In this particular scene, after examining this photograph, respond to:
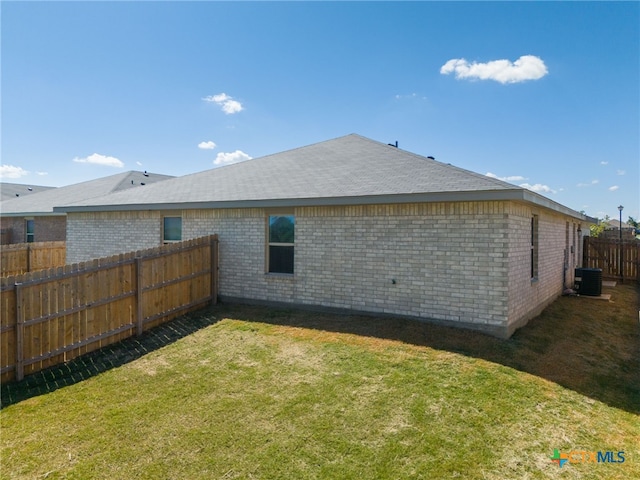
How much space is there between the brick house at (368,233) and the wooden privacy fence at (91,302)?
4.89 ft

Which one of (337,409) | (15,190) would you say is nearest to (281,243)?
(337,409)

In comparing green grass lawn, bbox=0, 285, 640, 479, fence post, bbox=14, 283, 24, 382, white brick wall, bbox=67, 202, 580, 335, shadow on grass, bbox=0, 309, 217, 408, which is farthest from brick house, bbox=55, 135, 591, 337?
fence post, bbox=14, 283, 24, 382

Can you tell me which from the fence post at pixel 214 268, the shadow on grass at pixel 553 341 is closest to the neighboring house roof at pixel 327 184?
the fence post at pixel 214 268

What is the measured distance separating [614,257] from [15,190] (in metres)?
43.2

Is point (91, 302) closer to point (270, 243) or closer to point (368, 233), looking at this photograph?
point (270, 243)

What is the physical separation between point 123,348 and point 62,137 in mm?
15925

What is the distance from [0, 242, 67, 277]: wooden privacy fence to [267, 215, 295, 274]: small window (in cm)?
1102

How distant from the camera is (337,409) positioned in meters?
4.45

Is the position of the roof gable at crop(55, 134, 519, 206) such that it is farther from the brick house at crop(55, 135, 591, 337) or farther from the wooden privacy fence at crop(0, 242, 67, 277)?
the wooden privacy fence at crop(0, 242, 67, 277)

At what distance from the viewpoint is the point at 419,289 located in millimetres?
7488

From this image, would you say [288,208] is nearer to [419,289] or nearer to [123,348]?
[419,289]

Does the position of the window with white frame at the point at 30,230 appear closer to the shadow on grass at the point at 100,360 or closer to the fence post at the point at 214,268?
the fence post at the point at 214,268

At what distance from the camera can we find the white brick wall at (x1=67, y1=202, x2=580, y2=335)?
6.86m

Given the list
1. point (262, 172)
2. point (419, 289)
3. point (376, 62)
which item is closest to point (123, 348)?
point (419, 289)
